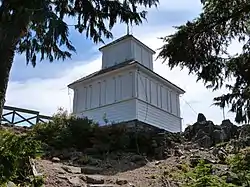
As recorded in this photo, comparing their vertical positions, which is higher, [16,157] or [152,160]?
[152,160]

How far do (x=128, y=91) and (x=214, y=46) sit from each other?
7619mm

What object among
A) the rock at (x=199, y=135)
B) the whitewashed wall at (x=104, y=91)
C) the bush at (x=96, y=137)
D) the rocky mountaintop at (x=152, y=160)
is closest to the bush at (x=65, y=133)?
the bush at (x=96, y=137)

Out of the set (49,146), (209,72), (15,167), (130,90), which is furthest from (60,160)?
(130,90)

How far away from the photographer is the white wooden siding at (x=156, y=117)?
1392cm

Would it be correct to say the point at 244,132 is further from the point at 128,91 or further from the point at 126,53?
the point at 126,53

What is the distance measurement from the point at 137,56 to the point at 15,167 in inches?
458

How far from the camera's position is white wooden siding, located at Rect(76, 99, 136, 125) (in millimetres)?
13766

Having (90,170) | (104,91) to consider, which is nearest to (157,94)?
(104,91)

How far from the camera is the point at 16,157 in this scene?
4574 mm

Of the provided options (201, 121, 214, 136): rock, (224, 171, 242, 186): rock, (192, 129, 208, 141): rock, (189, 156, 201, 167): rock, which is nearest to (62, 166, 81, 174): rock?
(189, 156, 201, 167): rock

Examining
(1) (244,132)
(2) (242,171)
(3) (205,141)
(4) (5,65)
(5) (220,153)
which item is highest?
(4) (5,65)

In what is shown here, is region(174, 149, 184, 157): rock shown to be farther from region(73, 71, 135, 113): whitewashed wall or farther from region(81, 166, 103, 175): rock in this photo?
region(73, 71, 135, 113): whitewashed wall

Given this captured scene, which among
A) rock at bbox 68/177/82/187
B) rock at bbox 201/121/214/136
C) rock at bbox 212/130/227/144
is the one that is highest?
rock at bbox 201/121/214/136

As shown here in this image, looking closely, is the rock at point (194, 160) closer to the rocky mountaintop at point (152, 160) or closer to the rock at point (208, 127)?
the rocky mountaintop at point (152, 160)
